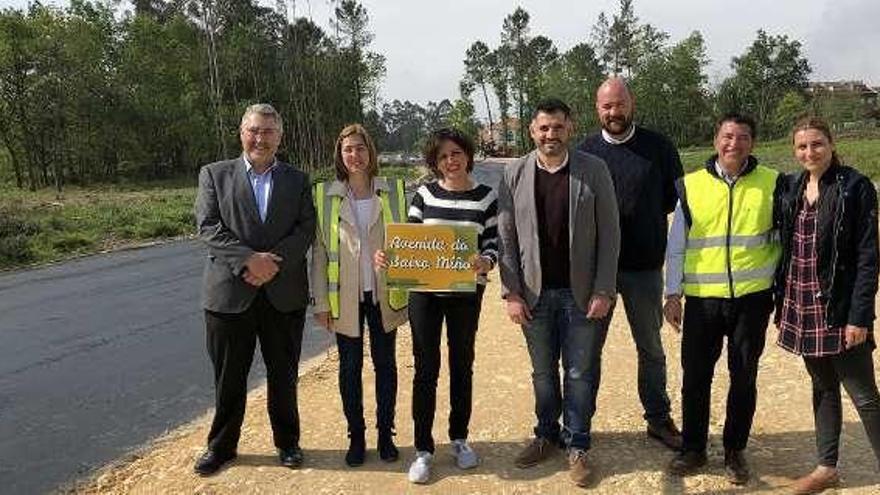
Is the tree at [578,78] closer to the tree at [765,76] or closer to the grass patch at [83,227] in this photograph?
the tree at [765,76]

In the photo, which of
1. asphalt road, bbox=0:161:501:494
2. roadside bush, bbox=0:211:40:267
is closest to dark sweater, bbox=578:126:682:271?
asphalt road, bbox=0:161:501:494

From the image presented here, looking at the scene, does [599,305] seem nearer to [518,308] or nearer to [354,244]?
[518,308]

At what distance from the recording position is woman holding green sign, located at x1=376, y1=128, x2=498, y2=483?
4.35 m

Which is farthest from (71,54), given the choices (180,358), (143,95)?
(180,358)

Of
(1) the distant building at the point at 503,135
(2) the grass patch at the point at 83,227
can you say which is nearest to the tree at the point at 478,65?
(1) the distant building at the point at 503,135

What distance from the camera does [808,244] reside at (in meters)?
3.95

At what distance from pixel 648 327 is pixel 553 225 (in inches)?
40.6

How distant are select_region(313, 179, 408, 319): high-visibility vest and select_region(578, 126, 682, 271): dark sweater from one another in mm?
1151

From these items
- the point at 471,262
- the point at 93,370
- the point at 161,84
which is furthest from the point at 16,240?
the point at 161,84

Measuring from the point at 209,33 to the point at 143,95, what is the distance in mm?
6416

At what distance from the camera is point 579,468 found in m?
4.43

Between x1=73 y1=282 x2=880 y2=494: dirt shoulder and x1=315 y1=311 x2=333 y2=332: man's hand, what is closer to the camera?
x1=73 y1=282 x2=880 y2=494: dirt shoulder

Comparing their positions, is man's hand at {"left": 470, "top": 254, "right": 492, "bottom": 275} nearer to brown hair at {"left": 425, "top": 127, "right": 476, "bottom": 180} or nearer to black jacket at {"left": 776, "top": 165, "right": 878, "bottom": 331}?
brown hair at {"left": 425, "top": 127, "right": 476, "bottom": 180}

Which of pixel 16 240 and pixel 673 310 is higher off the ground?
pixel 673 310
